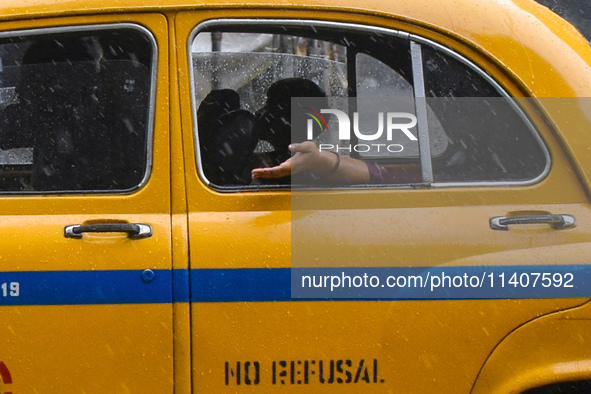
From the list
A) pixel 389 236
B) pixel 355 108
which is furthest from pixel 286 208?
pixel 355 108

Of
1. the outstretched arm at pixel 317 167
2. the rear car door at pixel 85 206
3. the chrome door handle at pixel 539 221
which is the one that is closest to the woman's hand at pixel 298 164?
the outstretched arm at pixel 317 167

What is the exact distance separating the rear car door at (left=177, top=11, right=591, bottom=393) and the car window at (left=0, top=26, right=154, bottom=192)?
0.18 metres

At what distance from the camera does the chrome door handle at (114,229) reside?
221 cm

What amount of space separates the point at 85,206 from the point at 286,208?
64cm

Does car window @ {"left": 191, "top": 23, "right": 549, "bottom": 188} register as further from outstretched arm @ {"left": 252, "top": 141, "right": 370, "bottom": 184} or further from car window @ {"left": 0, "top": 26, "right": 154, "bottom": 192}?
car window @ {"left": 0, "top": 26, "right": 154, "bottom": 192}

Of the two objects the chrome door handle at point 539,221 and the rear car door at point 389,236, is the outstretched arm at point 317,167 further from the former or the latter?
the chrome door handle at point 539,221

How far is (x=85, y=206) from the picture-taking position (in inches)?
89.1

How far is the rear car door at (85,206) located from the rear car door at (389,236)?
0.40 ft

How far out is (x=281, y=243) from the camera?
7.20 feet

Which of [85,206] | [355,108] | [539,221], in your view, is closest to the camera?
[539,221]

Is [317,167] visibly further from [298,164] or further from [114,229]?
[114,229]

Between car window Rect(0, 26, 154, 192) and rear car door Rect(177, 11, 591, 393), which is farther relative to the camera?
car window Rect(0, 26, 154, 192)

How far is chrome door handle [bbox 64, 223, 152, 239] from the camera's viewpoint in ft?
7.23

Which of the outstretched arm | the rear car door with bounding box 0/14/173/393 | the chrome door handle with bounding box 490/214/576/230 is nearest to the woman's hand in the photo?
the outstretched arm
